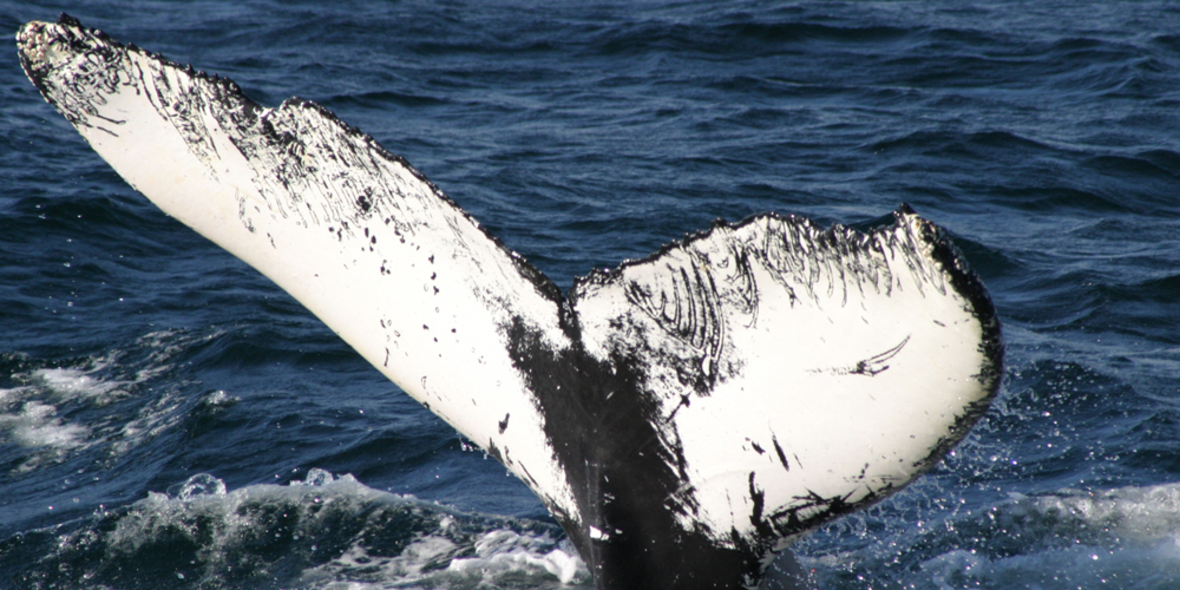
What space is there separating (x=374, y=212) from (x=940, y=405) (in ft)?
4.01

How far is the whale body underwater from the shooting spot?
1.79 metres

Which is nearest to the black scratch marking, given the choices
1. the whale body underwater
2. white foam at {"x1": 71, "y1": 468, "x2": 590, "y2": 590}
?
the whale body underwater

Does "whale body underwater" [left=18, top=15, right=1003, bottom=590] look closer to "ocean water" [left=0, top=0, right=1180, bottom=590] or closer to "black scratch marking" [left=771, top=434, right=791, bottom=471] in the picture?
"black scratch marking" [left=771, top=434, right=791, bottom=471]

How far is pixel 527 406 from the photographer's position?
2260 millimetres

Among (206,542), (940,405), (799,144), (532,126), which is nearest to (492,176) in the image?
(532,126)

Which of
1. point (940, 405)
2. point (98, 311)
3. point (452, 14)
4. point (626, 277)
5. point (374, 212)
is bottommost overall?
point (98, 311)

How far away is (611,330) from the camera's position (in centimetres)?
210

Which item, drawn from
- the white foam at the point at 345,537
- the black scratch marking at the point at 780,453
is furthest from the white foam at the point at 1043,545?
the black scratch marking at the point at 780,453

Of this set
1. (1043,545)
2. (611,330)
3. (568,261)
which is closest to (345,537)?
(611,330)

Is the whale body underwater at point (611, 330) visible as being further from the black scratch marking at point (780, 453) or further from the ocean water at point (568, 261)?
the ocean water at point (568, 261)

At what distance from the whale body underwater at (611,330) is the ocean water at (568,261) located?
1734 mm

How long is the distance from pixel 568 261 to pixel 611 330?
5589mm

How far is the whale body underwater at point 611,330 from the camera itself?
5.87ft

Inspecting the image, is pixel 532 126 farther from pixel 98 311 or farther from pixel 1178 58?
pixel 1178 58
